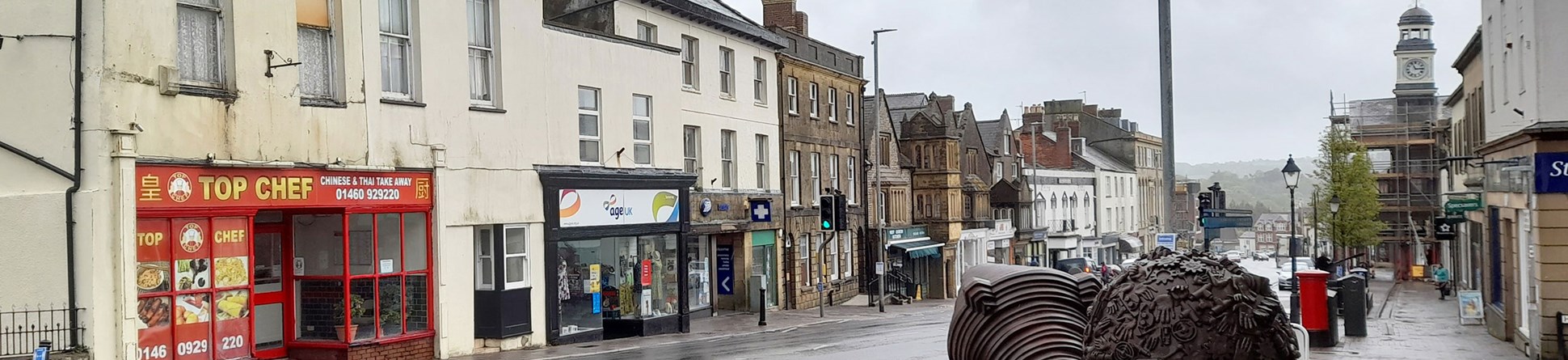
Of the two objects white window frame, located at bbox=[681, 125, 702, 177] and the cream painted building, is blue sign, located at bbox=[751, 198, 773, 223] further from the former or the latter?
the cream painted building

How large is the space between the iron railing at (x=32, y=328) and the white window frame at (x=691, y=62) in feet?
56.6

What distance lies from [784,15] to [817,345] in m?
21.3

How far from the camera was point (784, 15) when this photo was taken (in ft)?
135

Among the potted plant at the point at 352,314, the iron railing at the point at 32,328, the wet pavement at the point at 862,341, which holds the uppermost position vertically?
the iron railing at the point at 32,328

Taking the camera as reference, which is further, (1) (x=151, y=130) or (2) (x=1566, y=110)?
(2) (x=1566, y=110)

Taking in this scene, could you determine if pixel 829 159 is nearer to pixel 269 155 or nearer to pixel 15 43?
pixel 269 155

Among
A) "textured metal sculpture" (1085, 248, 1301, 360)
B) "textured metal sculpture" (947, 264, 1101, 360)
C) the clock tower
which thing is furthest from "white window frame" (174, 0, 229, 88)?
the clock tower

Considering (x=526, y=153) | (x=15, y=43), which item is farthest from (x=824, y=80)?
(x=15, y=43)

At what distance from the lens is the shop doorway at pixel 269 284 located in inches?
692

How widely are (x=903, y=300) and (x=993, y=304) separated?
119 feet

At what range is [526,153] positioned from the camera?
69.3 feet

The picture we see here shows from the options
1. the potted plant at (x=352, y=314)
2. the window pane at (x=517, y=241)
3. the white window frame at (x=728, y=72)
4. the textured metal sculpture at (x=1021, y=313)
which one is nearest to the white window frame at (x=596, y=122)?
the window pane at (x=517, y=241)

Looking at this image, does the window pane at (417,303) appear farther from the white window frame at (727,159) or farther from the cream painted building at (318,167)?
the white window frame at (727,159)

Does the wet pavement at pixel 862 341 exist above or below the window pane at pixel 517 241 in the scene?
below
